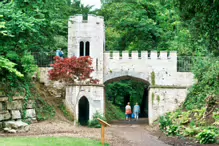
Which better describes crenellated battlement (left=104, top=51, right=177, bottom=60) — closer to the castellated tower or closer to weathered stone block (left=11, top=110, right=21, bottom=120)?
the castellated tower

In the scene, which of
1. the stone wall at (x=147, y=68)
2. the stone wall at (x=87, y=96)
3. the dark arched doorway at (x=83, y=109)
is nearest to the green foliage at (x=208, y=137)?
the stone wall at (x=87, y=96)

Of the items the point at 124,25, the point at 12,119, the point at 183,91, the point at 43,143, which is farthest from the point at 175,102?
the point at 43,143

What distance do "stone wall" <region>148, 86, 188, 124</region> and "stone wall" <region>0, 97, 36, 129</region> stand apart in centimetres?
750

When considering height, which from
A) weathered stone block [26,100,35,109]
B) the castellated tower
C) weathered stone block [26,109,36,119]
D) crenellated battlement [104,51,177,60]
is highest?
the castellated tower

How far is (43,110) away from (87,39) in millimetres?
5605

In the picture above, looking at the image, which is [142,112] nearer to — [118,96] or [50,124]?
[118,96]

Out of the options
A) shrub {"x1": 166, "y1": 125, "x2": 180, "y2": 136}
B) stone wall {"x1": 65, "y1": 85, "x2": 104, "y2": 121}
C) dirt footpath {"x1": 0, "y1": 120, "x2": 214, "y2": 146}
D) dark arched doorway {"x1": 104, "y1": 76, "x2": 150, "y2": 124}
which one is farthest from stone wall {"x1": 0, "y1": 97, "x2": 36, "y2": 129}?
dark arched doorway {"x1": 104, "y1": 76, "x2": 150, "y2": 124}

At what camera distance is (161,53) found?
2152cm

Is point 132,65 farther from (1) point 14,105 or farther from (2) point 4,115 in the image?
(2) point 4,115

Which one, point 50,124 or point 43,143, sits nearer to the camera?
point 43,143

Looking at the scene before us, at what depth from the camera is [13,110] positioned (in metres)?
16.0

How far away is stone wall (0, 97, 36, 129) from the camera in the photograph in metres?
15.3

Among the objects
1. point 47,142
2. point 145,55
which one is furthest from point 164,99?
point 47,142

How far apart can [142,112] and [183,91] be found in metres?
11.1
